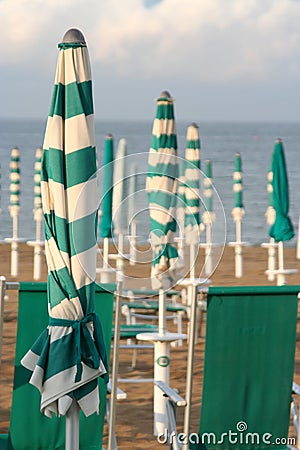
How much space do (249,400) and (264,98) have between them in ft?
194

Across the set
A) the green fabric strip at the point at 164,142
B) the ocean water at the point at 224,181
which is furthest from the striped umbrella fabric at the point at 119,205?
the green fabric strip at the point at 164,142

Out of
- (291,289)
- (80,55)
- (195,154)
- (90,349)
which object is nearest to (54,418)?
(90,349)

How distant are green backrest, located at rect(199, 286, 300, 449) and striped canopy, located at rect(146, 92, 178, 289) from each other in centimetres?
28

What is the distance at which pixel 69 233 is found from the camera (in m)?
3.54

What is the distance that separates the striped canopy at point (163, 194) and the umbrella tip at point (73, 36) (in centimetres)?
48

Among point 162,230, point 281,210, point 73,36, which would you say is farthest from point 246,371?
point 281,210

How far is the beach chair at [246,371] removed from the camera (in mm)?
3885

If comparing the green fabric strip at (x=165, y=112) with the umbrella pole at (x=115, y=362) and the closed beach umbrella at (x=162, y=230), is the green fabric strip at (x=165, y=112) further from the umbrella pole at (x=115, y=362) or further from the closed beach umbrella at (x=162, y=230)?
the umbrella pole at (x=115, y=362)

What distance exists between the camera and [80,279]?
11.6 feet

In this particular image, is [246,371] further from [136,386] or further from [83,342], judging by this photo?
[136,386]

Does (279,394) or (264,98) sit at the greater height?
A: (264,98)

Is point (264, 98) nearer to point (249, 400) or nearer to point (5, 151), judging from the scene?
point (5, 151)

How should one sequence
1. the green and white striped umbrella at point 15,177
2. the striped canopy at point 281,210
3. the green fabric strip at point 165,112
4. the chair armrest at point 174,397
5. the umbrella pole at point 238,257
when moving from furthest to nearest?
the umbrella pole at point 238,257 < the green and white striped umbrella at point 15,177 < the striped canopy at point 281,210 < the green fabric strip at point 165,112 < the chair armrest at point 174,397

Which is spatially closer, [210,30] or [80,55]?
[80,55]
